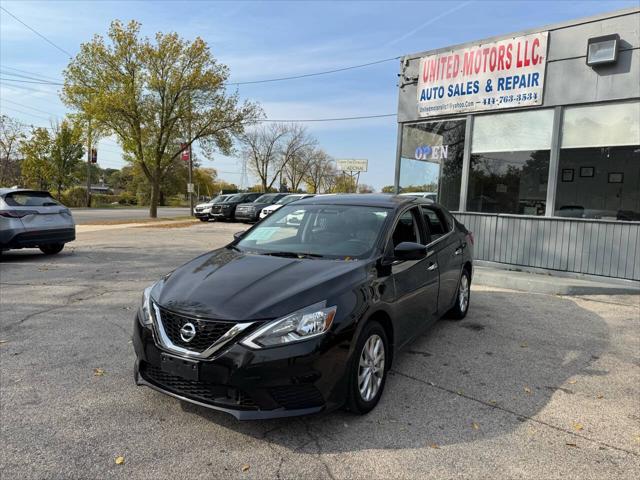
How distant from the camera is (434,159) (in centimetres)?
1093

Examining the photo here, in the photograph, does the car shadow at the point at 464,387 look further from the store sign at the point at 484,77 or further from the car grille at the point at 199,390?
the store sign at the point at 484,77

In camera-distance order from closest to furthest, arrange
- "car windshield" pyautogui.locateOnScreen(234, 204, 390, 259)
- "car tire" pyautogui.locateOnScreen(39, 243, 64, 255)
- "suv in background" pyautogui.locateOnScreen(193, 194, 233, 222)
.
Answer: "car windshield" pyautogui.locateOnScreen(234, 204, 390, 259)
"car tire" pyautogui.locateOnScreen(39, 243, 64, 255)
"suv in background" pyautogui.locateOnScreen(193, 194, 233, 222)

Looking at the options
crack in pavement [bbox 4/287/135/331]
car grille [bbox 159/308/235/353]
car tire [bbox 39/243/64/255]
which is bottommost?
crack in pavement [bbox 4/287/135/331]

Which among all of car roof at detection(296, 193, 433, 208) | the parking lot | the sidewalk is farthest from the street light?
car roof at detection(296, 193, 433, 208)

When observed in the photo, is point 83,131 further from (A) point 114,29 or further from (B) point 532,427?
(B) point 532,427

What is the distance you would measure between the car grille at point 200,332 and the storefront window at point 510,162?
26.4 feet

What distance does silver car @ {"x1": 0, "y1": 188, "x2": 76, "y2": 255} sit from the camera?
9.45 m

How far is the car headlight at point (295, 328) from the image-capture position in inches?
111

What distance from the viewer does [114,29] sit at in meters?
27.6

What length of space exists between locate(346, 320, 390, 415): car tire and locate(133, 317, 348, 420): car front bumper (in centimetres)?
17

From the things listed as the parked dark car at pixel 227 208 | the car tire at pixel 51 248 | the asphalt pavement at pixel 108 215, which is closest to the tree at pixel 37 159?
the asphalt pavement at pixel 108 215

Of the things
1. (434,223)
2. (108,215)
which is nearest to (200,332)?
(434,223)

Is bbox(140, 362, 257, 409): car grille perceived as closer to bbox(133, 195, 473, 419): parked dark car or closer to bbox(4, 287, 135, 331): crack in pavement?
bbox(133, 195, 473, 419): parked dark car

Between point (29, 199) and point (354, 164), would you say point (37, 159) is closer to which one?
point (354, 164)
